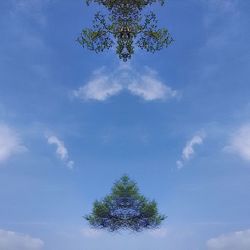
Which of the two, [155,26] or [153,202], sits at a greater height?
[153,202]

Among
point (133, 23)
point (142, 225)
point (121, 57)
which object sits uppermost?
point (142, 225)

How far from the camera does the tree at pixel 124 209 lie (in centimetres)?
6062

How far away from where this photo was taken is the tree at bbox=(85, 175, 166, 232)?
60.6 metres

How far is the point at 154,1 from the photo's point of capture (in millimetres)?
27844

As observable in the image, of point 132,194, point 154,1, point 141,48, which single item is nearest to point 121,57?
point 141,48

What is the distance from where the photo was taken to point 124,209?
61.5m

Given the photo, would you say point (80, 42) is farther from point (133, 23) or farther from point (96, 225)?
point (96, 225)

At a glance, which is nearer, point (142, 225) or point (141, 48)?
point (141, 48)

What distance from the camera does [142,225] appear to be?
61.7 metres

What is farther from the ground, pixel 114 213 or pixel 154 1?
pixel 114 213

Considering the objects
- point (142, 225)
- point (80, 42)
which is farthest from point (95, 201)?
point (80, 42)

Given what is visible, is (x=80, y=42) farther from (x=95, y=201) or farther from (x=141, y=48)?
(x=95, y=201)

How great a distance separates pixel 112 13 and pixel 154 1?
2.53 meters

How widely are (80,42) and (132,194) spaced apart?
35.4m
